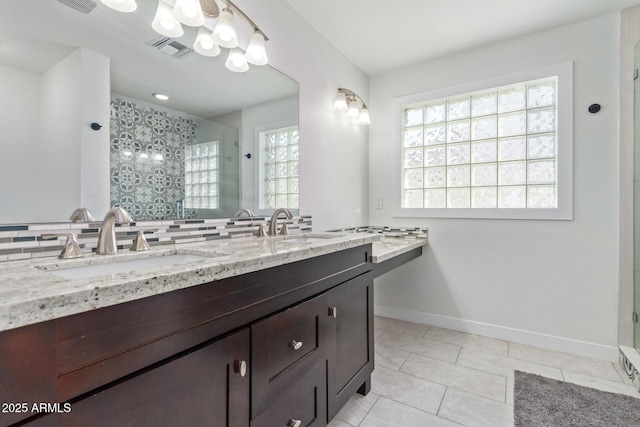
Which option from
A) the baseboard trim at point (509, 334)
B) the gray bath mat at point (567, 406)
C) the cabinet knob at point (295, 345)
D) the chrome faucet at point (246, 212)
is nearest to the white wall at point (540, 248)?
the baseboard trim at point (509, 334)

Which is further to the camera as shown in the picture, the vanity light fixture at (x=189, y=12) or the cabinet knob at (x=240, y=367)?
the vanity light fixture at (x=189, y=12)

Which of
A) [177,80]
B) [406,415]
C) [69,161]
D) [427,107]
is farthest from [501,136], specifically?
[69,161]

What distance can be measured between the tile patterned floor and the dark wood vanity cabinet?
1.08ft

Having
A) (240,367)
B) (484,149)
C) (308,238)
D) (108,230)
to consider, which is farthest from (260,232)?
(484,149)

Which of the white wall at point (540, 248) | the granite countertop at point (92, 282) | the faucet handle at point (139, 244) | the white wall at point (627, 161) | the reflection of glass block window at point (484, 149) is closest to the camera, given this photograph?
the granite countertop at point (92, 282)

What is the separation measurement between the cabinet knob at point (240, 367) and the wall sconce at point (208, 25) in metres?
1.33

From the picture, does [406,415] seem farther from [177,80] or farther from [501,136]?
[501,136]

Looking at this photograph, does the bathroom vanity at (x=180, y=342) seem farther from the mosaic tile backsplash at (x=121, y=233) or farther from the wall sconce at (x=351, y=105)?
the wall sconce at (x=351, y=105)

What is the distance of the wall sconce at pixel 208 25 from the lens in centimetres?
126

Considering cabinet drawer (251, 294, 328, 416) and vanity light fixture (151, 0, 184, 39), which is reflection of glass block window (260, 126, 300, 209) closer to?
vanity light fixture (151, 0, 184, 39)

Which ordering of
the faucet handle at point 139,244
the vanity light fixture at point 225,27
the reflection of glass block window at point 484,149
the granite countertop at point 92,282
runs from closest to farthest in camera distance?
the granite countertop at point 92,282
the faucet handle at point 139,244
the vanity light fixture at point 225,27
the reflection of glass block window at point 484,149

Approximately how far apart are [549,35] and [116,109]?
9.15 ft

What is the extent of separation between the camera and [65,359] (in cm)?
55

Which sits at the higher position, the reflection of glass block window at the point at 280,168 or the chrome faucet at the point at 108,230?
the reflection of glass block window at the point at 280,168
